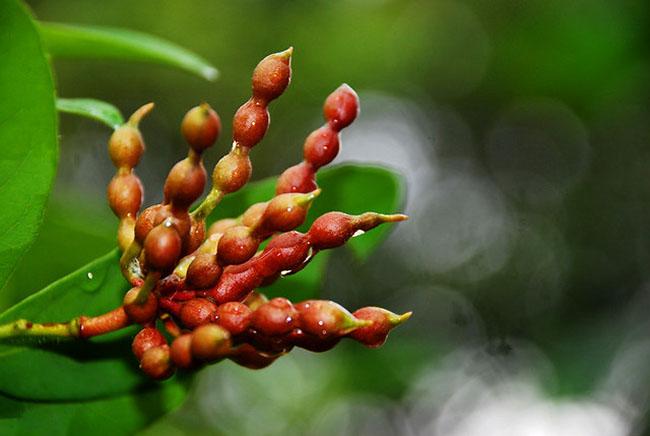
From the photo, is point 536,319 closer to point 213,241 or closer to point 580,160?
point 580,160

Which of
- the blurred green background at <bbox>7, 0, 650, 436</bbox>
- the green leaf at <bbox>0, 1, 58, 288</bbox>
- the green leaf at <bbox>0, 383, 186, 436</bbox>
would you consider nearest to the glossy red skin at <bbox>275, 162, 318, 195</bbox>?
the green leaf at <bbox>0, 1, 58, 288</bbox>

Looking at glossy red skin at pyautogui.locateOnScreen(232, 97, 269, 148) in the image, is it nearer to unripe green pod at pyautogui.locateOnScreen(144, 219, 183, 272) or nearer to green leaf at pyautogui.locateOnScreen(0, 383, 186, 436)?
unripe green pod at pyautogui.locateOnScreen(144, 219, 183, 272)

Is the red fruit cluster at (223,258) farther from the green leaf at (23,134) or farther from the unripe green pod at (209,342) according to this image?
the green leaf at (23,134)

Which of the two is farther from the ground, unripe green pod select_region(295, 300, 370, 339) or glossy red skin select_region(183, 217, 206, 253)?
glossy red skin select_region(183, 217, 206, 253)

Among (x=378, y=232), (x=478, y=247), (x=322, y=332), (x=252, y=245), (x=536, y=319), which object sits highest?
(x=478, y=247)

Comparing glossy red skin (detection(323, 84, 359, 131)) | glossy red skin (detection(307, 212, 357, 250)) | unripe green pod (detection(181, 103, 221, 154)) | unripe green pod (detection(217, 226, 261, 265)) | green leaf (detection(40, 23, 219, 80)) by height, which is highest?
green leaf (detection(40, 23, 219, 80))

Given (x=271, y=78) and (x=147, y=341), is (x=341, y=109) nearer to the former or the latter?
(x=271, y=78)

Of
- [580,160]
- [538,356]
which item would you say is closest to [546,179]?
[580,160]

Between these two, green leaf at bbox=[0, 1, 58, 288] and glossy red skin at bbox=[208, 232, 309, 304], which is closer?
glossy red skin at bbox=[208, 232, 309, 304]
